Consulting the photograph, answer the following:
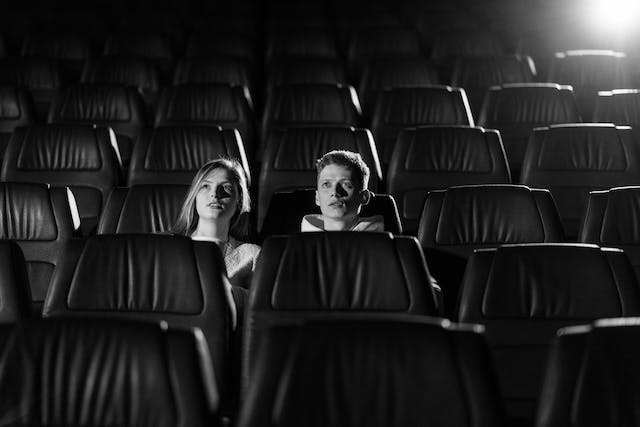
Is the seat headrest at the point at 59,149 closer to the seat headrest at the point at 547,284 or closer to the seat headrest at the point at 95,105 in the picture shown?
the seat headrest at the point at 95,105

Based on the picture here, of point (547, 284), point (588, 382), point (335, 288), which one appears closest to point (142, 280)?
point (335, 288)

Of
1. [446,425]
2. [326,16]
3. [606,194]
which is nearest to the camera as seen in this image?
[446,425]

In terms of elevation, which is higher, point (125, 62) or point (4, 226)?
point (125, 62)

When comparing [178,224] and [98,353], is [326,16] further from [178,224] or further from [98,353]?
[98,353]

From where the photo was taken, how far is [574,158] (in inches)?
186

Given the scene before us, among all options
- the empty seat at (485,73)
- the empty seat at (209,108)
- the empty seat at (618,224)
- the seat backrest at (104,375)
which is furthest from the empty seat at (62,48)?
the seat backrest at (104,375)

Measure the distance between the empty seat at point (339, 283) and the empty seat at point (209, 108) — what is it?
9.99 ft

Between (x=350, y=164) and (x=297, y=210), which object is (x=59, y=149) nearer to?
(x=297, y=210)

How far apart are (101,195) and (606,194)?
8.20ft

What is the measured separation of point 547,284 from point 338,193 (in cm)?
107

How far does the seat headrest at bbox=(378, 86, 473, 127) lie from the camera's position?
18.6 feet

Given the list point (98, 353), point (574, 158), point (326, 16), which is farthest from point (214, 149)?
point (326, 16)

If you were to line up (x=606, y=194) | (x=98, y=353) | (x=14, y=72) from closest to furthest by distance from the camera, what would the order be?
1. (x=98, y=353)
2. (x=606, y=194)
3. (x=14, y=72)

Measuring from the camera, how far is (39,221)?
3785mm
